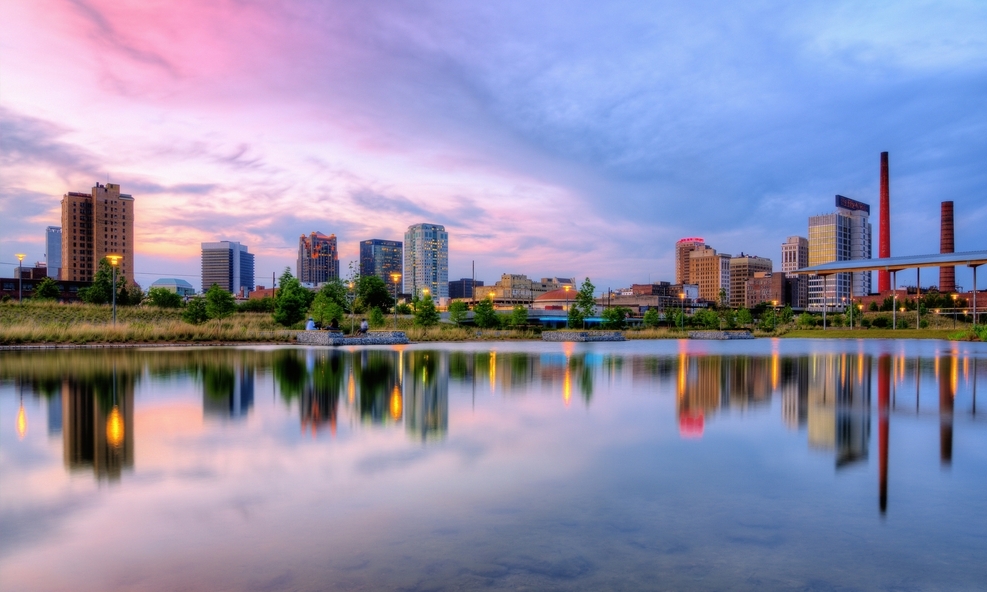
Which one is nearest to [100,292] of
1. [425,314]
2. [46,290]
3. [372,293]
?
[46,290]

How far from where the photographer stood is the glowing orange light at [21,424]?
414 inches

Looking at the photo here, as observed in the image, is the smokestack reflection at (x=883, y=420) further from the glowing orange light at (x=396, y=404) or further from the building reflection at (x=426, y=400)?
the glowing orange light at (x=396, y=404)

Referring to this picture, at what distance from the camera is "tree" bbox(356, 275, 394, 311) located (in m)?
90.3

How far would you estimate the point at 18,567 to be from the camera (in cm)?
518

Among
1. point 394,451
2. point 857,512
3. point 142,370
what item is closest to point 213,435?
point 394,451

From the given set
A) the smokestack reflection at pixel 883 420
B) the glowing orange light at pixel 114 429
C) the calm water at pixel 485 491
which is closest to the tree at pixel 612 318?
the smokestack reflection at pixel 883 420

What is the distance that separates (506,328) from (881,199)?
113579 mm

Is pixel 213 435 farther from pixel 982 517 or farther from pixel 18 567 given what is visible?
pixel 982 517

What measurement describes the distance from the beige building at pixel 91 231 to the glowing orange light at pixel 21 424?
17772 centimetres

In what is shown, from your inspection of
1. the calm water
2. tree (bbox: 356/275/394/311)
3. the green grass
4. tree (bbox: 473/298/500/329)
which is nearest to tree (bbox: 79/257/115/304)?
tree (bbox: 356/275/394/311)

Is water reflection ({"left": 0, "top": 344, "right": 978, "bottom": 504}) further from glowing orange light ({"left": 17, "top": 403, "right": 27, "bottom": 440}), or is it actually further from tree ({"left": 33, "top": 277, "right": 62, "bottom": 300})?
tree ({"left": 33, "top": 277, "right": 62, "bottom": 300})

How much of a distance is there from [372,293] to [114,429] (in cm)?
8354

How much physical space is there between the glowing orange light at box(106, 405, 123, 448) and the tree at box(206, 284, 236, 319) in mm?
35758

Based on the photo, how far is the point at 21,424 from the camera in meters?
11.4
